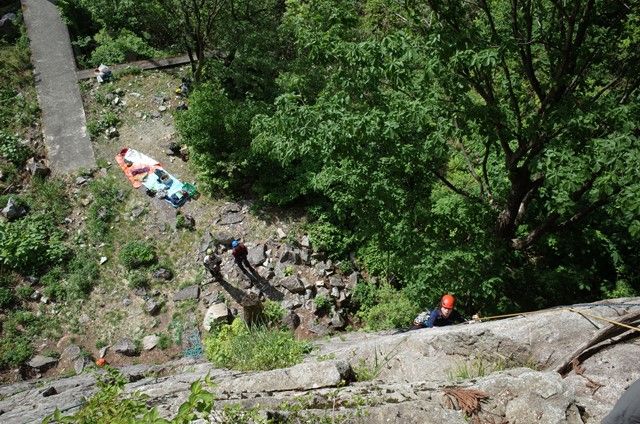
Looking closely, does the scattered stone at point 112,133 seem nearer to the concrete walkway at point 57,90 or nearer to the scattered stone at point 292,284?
the concrete walkway at point 57,90

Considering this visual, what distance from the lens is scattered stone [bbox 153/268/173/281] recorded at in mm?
11078

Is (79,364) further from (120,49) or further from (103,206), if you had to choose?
(120,49)

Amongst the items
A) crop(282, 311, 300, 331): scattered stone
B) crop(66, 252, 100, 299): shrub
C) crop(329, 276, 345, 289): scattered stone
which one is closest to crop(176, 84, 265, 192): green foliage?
crop(66, 252, 100, 299): shrub

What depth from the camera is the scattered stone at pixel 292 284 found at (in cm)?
1077

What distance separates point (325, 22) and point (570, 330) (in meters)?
5.51

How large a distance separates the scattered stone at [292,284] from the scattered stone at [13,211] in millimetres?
6244

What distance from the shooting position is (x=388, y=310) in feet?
31.2

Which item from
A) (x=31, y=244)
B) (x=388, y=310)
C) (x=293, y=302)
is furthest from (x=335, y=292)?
(x=31, y=244)

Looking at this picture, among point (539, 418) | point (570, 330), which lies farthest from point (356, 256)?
point (539, 418)

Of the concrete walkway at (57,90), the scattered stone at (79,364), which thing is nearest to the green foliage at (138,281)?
the scattered stone at (79,364)

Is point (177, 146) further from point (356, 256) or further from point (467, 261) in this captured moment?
point (467, 261)

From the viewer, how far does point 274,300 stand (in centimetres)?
1077

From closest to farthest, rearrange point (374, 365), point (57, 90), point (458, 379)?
point (458, 379) < point (374, 365) < point (57, 90)

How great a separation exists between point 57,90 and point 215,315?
887cm
